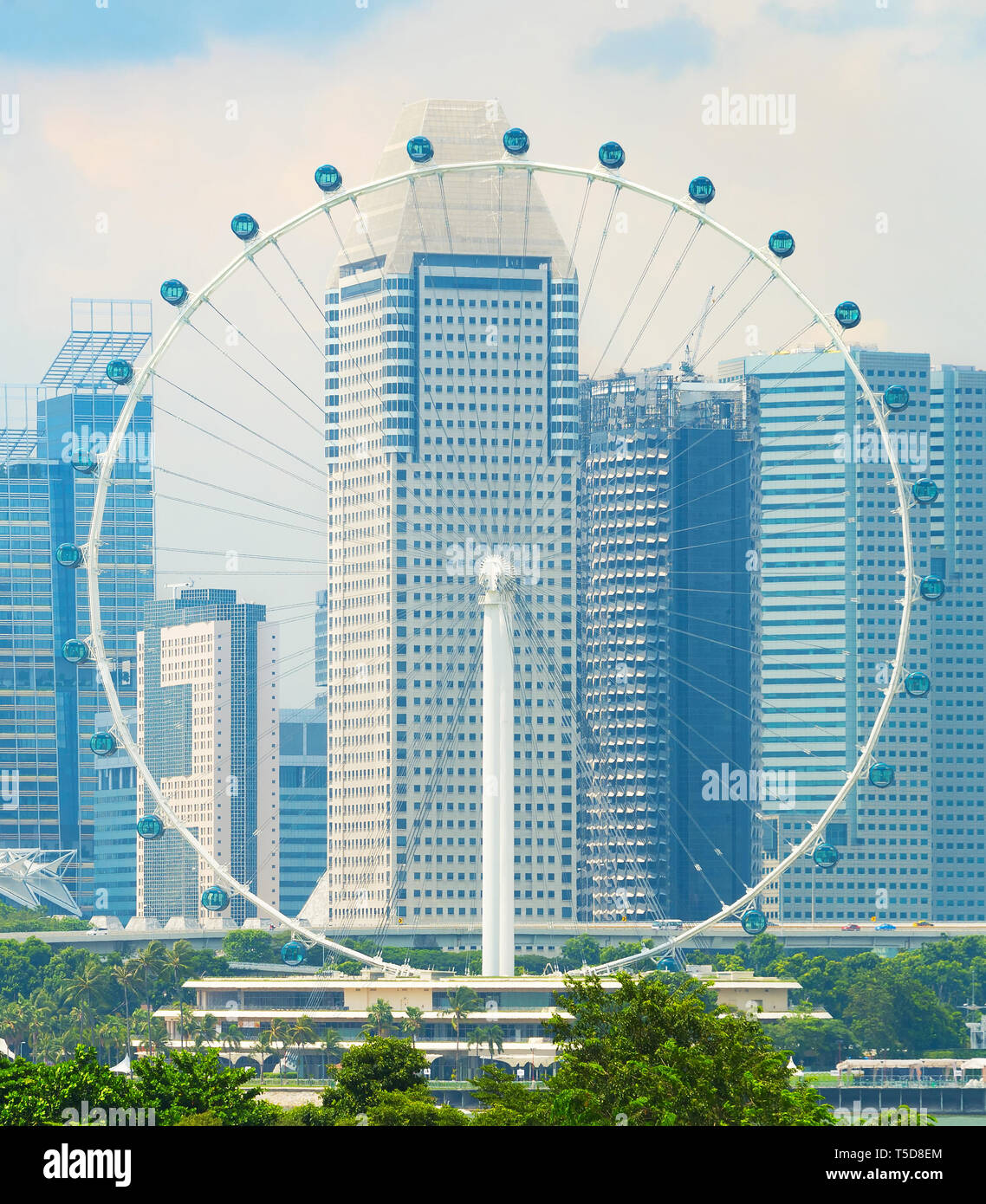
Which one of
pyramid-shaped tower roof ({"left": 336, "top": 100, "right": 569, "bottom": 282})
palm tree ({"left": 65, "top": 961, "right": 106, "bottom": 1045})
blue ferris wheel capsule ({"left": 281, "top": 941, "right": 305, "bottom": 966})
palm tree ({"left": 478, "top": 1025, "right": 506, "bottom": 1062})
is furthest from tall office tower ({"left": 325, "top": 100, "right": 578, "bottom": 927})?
blue ferris wheel capsule ({"left": 281, "top": 941, "right": 305, "bottom": 966})

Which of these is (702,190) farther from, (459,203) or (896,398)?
(459,203)

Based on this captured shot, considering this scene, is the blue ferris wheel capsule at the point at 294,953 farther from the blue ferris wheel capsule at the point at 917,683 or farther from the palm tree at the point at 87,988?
the palm tree at the point at 87,988

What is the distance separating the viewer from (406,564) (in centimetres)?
12169

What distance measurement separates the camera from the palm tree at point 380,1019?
106188 mm

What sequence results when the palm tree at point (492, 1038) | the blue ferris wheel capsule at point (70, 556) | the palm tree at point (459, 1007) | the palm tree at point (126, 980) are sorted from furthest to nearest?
the palm tree at point (126, 980)
the palm tree at point (492, 1038)
the palm tree at point (459, 1007)
the blue ferris wheel capsule at point (70, 556)

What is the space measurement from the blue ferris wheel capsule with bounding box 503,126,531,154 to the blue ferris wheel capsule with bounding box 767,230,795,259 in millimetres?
7407

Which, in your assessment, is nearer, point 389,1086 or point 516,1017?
point 389,1086

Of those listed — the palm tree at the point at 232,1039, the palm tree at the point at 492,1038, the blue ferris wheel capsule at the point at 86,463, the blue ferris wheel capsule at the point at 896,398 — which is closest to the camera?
the blue ferris wheel capsule at the point at 86,463

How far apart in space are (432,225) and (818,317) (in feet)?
331

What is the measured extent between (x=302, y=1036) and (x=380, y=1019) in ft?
22.1

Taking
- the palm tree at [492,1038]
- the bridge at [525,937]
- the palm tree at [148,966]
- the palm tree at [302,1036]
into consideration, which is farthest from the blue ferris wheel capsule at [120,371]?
the bridge at [525,937]

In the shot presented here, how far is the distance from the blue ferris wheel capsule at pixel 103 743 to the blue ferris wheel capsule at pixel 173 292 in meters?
12.4
